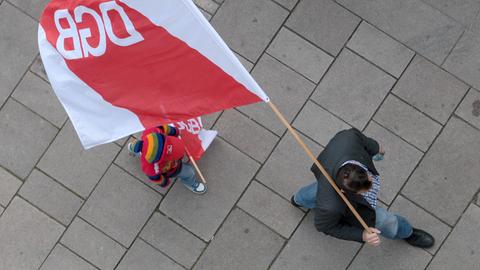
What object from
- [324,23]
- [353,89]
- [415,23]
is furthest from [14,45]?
[415,23]

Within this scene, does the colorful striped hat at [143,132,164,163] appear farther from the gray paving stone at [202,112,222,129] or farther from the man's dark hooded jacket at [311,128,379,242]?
the man's dark hooded jacket at [311,128,379,242]

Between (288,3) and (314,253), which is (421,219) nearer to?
(314,253)

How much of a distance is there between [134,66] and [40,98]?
7.78ft

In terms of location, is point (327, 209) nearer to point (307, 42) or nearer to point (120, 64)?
point (120, 64)

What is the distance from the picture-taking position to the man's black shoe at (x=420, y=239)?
17.7 ft

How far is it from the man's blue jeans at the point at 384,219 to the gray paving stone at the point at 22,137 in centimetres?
259

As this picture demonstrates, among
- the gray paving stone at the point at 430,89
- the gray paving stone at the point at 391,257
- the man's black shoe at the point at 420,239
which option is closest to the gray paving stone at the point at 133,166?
the gray paving stone at the point at 391,257

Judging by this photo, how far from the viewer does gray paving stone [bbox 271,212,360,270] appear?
5523mm

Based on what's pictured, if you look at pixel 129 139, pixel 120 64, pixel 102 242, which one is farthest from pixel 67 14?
pixel 102 242

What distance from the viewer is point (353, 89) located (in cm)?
579

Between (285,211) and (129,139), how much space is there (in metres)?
1.71

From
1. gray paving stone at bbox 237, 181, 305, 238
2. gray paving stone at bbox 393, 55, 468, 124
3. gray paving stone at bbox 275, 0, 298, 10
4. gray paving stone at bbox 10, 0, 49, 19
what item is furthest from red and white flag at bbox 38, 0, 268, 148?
gray paving stone at bbox 393, 55, 468, 124

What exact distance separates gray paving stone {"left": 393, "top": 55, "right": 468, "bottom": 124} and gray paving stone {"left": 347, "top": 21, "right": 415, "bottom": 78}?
10 centimetres

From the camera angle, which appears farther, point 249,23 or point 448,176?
point 249,23
